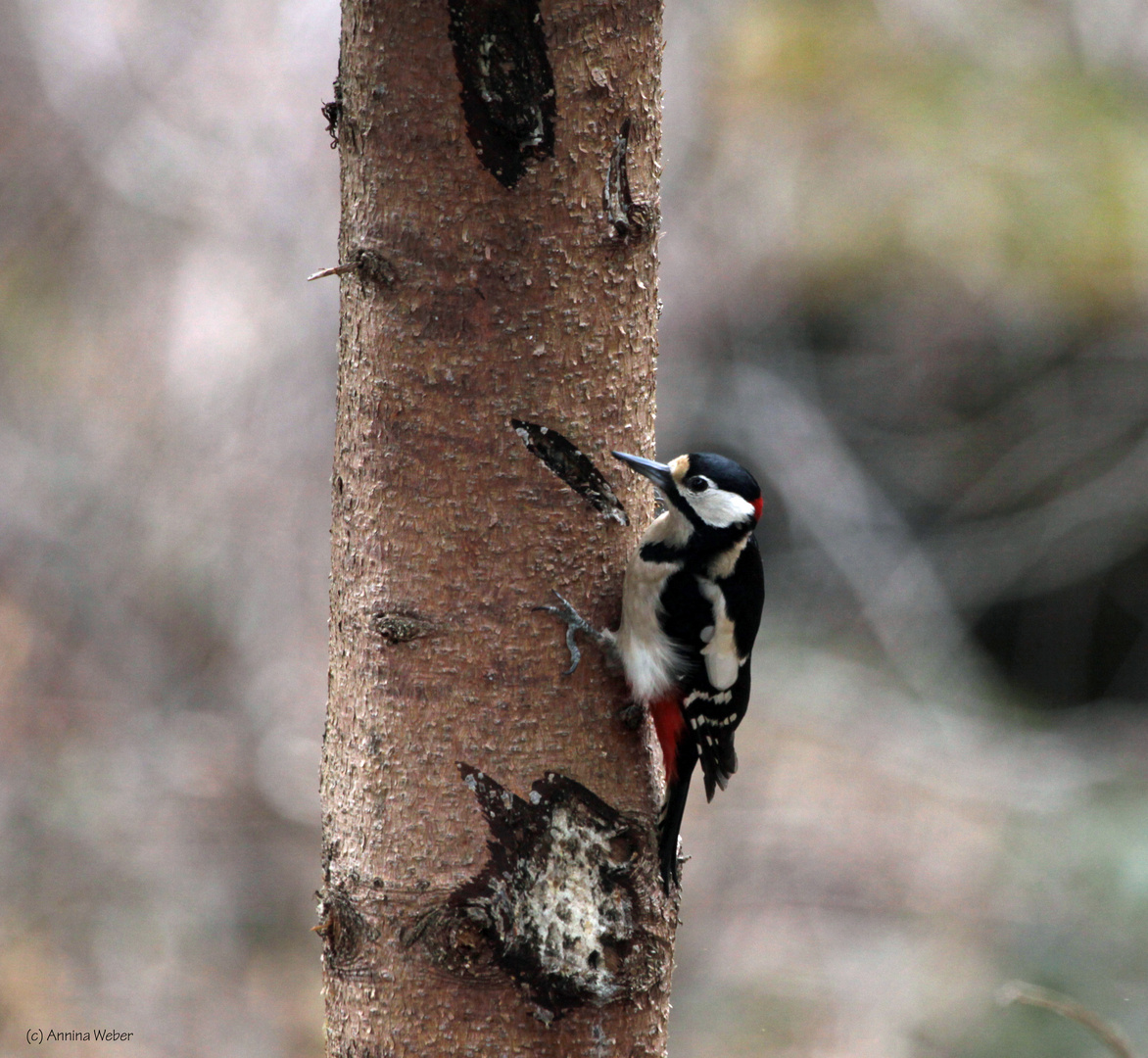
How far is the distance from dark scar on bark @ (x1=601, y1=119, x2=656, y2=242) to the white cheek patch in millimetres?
771

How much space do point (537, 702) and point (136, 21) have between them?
529 cm

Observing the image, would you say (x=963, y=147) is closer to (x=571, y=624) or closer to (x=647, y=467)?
(x=647, y=467)

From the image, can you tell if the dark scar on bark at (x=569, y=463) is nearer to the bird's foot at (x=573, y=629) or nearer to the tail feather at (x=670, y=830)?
the bird's foot at (x=573, y=629)

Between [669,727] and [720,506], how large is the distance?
1.78ft

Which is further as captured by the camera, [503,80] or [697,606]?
[697,606]

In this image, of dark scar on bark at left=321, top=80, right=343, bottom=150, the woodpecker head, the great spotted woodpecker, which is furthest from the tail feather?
dark scar on bark at left=321, top=80, right=343, bottom=150

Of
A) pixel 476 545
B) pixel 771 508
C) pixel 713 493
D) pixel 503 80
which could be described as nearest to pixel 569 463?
pixel 476 545

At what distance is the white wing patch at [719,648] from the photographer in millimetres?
2578

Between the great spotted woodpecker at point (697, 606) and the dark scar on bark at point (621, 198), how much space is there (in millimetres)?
390

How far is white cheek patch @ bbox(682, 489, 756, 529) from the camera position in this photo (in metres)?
2.56

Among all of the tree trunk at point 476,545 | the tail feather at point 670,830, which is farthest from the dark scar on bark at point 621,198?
the tail feather at point 670,830

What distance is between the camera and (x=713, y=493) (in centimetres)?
257

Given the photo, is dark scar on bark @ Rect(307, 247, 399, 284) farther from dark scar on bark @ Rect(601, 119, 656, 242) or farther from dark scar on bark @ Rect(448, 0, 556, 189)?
dark scar on bark @ Rect(601, 119, 656, 242)

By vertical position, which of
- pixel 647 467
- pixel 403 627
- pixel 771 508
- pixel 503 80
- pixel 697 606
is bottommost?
pixel 403 627
